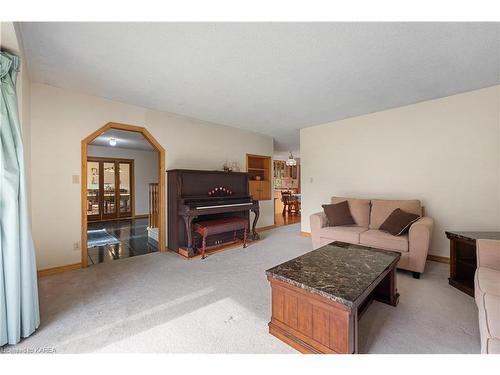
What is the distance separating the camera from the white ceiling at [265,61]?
178 centimetres

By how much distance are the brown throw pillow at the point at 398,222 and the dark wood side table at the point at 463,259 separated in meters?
0.45

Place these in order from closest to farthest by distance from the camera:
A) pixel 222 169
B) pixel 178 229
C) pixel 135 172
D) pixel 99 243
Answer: pixel 178 229, pixel 99 243, pixel 222 169, pixel 135 172

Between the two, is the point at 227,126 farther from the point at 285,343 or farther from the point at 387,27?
the point at 285,343

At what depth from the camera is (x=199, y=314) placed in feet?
6.26

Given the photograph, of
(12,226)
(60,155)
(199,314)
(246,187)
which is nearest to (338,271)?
(199,314)

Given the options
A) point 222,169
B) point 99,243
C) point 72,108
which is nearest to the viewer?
point 72,108

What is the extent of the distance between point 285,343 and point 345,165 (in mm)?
3517

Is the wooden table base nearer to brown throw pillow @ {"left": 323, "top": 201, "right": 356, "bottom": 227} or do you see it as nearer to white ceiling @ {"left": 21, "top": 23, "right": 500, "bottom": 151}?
white ceiling @ {"left": 21, "top": 23, "right": 500, "bottom": 151}

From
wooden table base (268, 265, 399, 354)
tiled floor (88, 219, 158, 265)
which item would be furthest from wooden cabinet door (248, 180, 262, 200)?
wooden table base (268, 265, 399, 354)

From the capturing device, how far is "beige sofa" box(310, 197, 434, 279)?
2.58 metres

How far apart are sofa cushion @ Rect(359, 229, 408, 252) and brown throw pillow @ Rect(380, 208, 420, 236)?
0.23 ft

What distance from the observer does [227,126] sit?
474 centimetres
